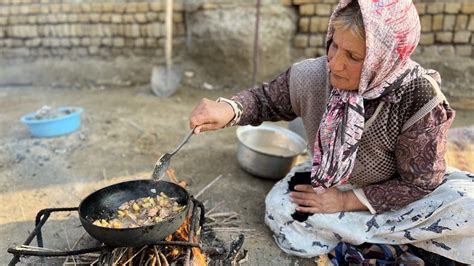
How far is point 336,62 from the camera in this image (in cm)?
192

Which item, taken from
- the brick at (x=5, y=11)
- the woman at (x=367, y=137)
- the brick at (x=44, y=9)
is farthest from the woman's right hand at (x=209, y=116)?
the brick at (x=5, y=11)

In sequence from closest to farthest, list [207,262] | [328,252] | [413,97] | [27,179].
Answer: [413,97]
[207,262]
[328,252]
[27,179]

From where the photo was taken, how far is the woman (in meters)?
1.85

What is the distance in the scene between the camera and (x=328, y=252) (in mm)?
2385

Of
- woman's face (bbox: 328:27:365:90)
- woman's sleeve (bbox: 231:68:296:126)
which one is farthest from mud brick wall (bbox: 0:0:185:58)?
woman's face (bbox: 328:27:365:90)

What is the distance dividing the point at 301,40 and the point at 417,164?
352cm

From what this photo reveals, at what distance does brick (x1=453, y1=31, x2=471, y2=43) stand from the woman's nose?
378 cm

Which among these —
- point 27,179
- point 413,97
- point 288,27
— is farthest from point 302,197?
point 288,27

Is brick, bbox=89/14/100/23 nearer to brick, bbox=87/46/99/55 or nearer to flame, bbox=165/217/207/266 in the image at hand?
brick, bbox=87/46/99/55

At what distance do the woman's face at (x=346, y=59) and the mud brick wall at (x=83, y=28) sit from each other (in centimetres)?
401

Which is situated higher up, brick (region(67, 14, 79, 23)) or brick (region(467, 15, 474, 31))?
brick (region(467, 15, 474, 31))

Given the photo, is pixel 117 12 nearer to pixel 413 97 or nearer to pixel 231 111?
pixel 231 111

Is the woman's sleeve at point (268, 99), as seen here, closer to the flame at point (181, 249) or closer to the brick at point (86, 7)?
the flame at point (181, 249)

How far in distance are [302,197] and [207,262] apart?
628mm
